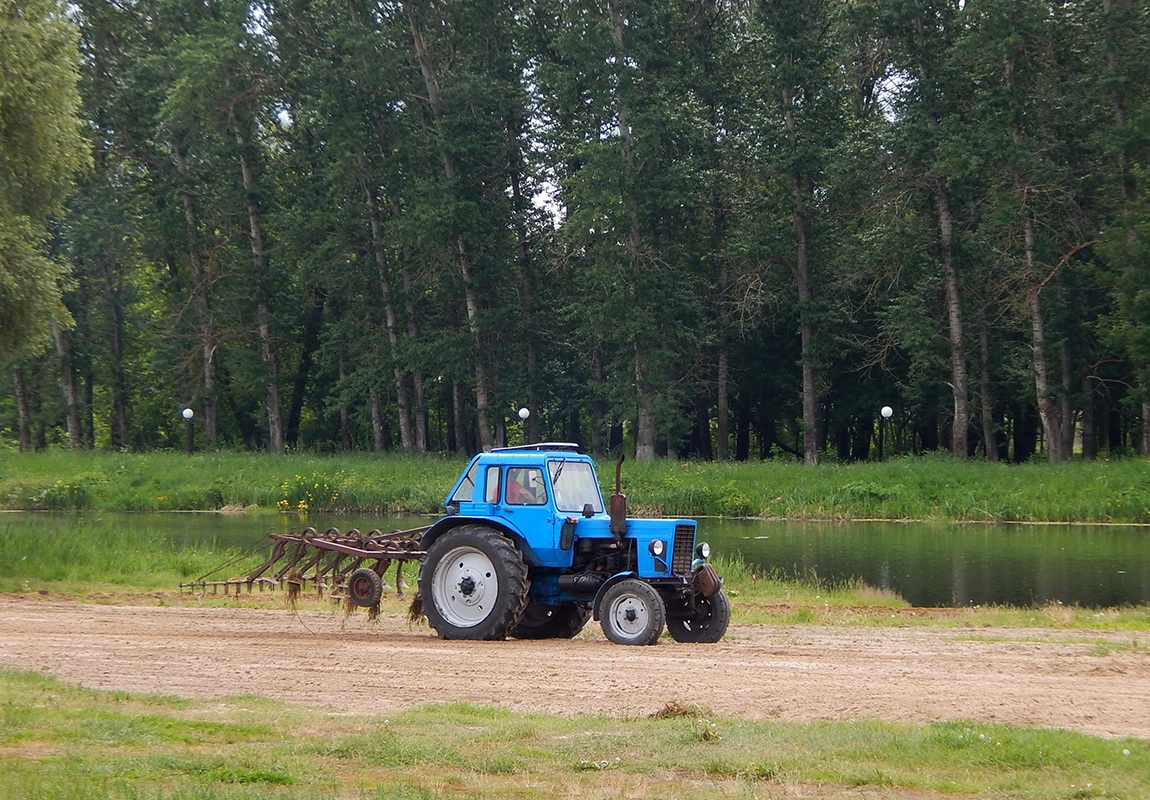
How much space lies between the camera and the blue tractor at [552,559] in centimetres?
1512

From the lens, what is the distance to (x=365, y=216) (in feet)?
178

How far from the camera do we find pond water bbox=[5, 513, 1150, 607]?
22778mm

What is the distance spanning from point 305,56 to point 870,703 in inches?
1860

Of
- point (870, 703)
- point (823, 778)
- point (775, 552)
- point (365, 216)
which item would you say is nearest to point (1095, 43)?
point (775, 552)

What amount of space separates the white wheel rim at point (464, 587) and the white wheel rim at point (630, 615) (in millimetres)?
1438

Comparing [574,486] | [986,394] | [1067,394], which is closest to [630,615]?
[574,486]

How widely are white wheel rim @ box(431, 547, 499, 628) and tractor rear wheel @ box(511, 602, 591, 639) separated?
948mm

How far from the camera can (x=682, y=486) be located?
40969 mm

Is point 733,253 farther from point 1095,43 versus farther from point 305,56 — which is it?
point 305,56

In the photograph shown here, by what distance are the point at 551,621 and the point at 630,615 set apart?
6.41 feet

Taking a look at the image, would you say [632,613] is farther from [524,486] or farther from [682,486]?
[682,486]

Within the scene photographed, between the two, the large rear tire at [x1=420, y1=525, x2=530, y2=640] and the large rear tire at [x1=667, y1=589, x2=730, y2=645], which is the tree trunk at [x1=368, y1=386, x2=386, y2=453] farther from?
the large rear tire at [x1=667, y1=589, x2=730, y2=645]

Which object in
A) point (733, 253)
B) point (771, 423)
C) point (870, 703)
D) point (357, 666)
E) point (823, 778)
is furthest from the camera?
point (771, 423)

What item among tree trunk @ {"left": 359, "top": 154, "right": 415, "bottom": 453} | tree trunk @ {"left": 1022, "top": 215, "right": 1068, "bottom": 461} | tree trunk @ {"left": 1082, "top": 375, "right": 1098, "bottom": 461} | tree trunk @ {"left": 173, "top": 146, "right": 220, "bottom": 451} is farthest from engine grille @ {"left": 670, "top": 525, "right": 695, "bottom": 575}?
tree trunk @ {"left": 173, "top": 146, "right": 220, "bottom": 451}
